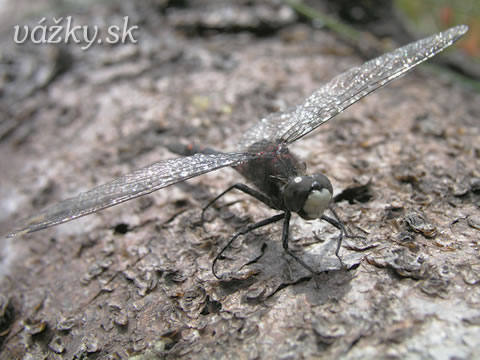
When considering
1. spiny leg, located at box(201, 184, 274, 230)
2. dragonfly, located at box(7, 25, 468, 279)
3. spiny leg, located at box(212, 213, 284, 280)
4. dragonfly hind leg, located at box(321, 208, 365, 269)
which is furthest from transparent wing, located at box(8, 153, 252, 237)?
dragonfly hind leg, located at box(321, 208, 365, 269)

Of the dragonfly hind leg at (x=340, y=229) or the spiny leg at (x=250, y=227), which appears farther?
the spiny leg at (x=250, y=227)

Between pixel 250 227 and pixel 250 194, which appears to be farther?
pixel 250 194

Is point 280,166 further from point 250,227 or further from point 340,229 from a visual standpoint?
point 340,229

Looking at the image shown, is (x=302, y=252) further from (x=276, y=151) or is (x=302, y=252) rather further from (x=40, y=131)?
(x=40, y=131)

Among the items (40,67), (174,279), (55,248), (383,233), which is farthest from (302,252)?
(40,67)

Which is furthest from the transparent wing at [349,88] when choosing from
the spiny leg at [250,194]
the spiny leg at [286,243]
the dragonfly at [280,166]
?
the spiny leg at [286,243]

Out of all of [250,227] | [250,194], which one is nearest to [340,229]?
[250,227]

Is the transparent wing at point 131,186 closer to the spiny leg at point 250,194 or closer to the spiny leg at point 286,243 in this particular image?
the spiny leg at point 250,194

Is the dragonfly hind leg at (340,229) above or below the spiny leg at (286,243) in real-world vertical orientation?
above
